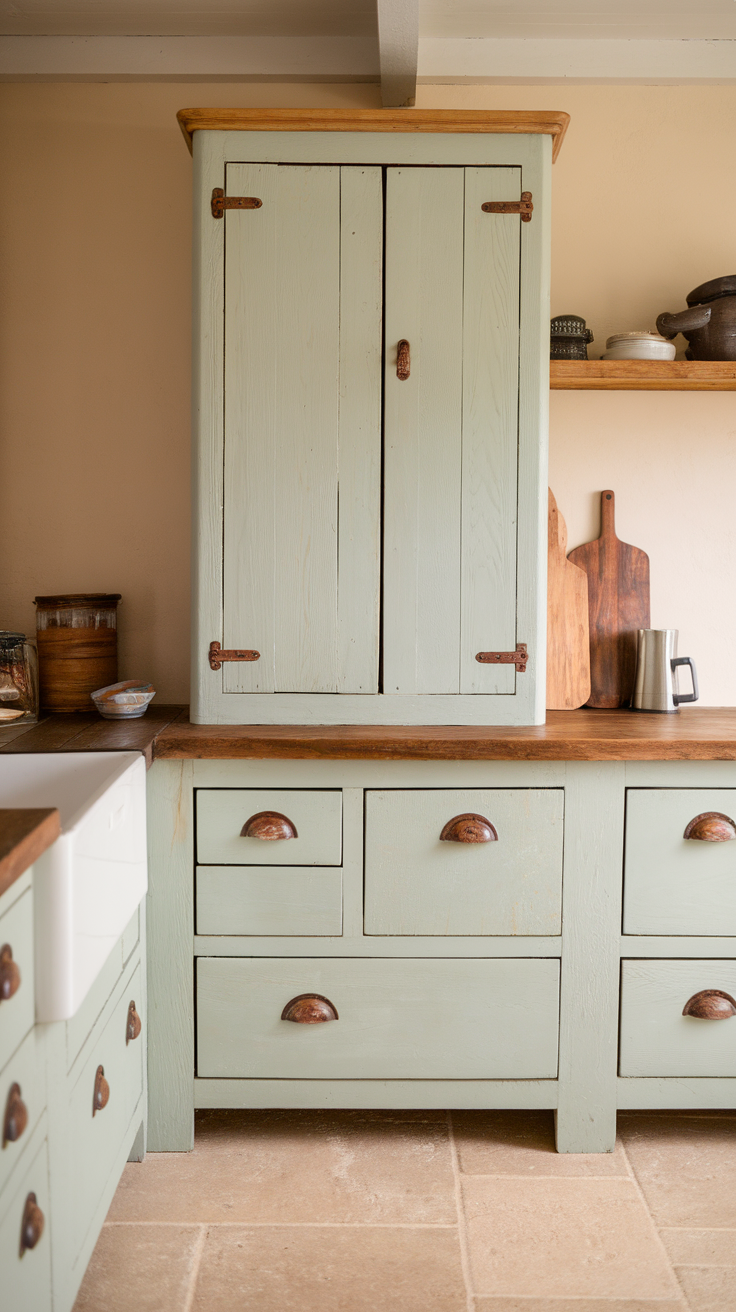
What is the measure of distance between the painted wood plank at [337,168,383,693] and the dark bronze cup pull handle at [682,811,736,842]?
0.76 metres

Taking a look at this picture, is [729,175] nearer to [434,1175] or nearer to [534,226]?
[534,226]

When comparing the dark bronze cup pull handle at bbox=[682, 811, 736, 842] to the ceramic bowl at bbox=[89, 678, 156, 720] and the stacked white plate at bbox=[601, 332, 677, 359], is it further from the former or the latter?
the ceramic bowl at bbox=[89, 678, 156, 720]

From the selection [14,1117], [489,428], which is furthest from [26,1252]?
[489,428]

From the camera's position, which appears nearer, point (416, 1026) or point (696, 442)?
point (416, 1026)

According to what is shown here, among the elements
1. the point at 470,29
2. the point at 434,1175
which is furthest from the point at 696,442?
the point at 434,1175

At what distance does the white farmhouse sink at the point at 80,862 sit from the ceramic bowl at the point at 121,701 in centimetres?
33

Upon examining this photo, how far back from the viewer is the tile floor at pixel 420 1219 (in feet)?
5.61

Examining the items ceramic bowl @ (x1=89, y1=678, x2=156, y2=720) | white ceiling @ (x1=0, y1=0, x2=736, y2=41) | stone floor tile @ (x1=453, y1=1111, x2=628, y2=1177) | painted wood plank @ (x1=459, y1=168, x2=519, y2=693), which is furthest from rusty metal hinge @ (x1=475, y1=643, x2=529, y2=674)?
white ceiling @ (x1=0, y1=0, x2=736, y2=41)

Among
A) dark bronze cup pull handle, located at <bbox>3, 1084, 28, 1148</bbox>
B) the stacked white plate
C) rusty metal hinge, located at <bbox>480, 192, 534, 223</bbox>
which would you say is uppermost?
rusty metal hinge, located at <bbox>480, 192, 534, 223</bbox>

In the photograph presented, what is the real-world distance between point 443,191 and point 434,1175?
2.14 meters

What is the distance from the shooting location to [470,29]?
2.45 m

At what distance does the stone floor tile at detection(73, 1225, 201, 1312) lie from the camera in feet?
5.51

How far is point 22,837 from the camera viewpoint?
4.05 ft

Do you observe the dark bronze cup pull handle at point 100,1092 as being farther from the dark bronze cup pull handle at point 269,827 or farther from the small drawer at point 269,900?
the dark bronze cup pull handle at point 269,827
